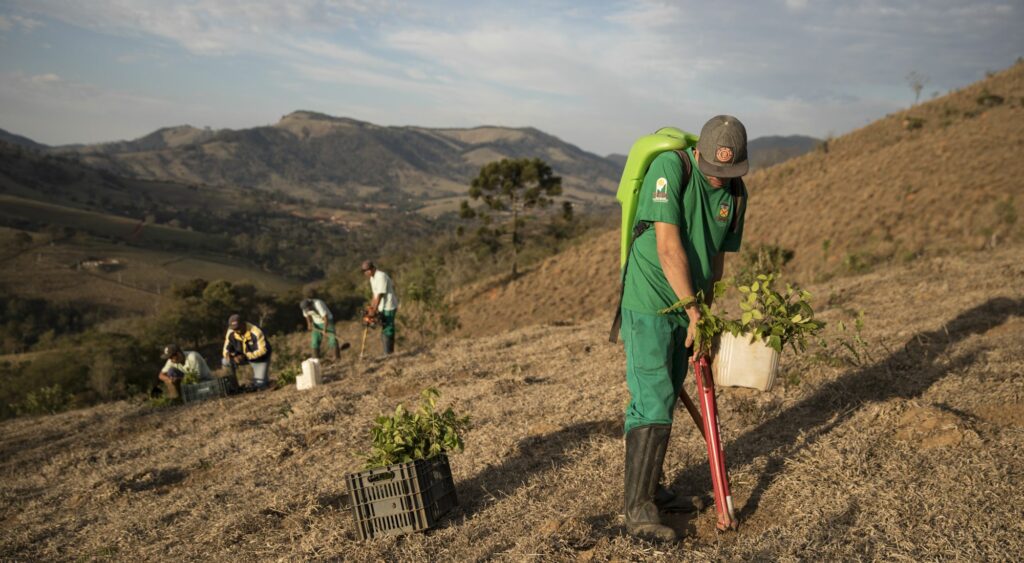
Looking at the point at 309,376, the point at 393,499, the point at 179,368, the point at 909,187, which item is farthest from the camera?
the point at 909,187

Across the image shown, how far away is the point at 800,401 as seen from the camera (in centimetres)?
448

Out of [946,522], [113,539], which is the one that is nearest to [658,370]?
[946,522]

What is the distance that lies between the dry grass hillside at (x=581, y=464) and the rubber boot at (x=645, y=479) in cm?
7

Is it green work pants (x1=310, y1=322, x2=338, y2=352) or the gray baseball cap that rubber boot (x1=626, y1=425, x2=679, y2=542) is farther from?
green work pants (x1=310, y1=322, x2=338, y2=352)

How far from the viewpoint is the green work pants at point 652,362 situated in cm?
271

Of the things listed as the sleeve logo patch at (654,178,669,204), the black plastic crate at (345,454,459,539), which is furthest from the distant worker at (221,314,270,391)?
the sleeve logo patch at (654,178,669,204)

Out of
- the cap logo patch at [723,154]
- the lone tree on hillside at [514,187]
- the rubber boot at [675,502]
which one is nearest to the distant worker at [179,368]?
the rubber boot at [675,502]

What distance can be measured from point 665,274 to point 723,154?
21.1 inches

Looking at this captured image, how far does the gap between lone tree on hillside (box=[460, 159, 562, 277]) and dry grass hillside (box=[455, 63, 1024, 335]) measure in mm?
2869

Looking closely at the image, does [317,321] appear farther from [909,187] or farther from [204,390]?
[909,187]

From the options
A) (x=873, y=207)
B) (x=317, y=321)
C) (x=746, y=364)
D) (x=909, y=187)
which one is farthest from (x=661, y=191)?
(x=909, y=187)

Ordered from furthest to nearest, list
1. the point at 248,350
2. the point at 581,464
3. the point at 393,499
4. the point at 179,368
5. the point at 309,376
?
the point at 179,368, the point at 248,350, the point at 309,376, the point at 581,464, the point at 393,499

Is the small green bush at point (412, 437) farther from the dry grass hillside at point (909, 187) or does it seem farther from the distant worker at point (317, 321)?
the dry grass hillside at point (909, 187)

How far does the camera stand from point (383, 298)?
30.3ft
